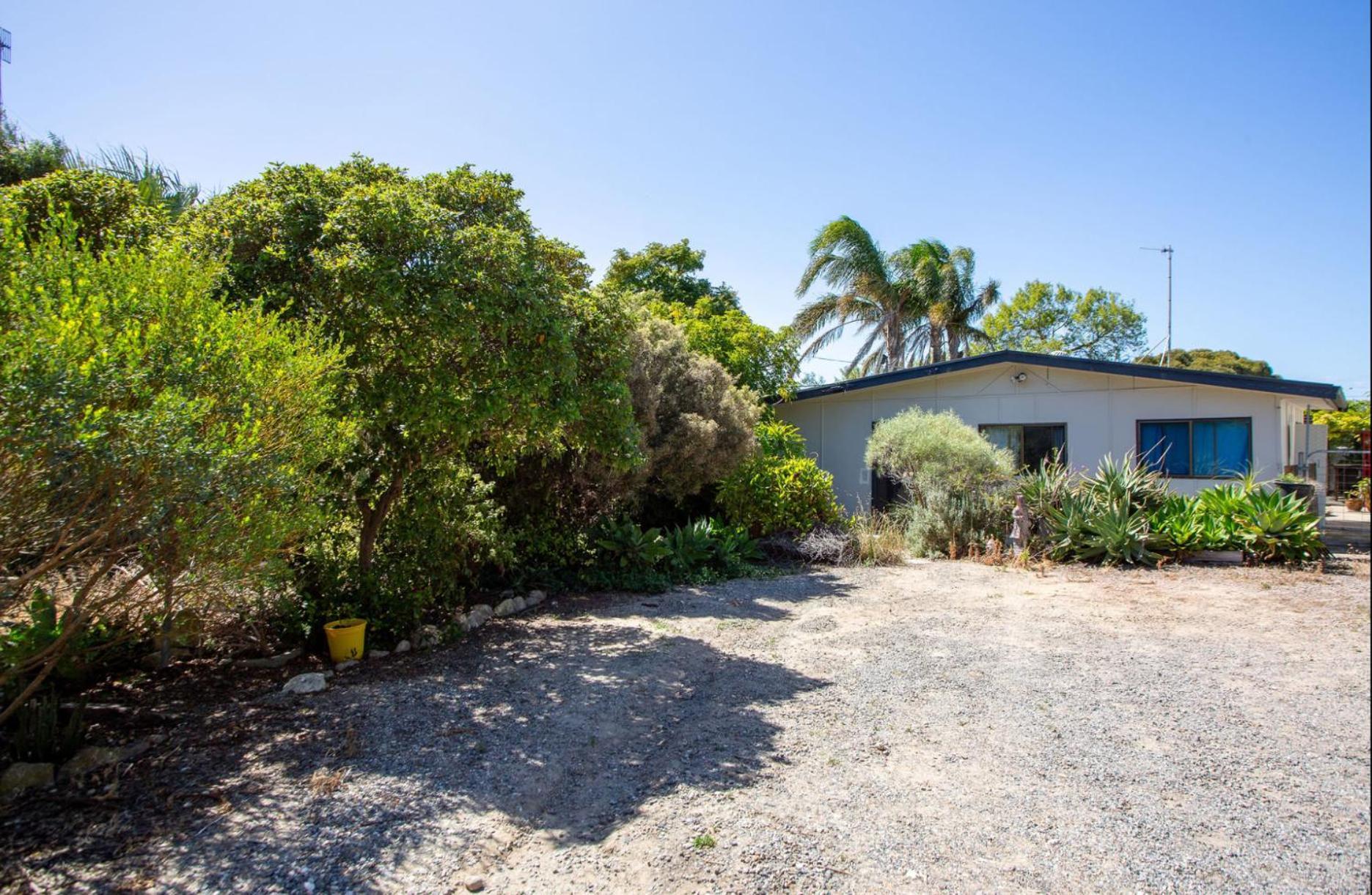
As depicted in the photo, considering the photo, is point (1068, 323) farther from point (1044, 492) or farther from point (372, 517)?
point (372, 517)

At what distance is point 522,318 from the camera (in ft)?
17.7

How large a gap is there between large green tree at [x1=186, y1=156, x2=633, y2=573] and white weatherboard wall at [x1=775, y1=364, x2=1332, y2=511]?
9469 millimetres

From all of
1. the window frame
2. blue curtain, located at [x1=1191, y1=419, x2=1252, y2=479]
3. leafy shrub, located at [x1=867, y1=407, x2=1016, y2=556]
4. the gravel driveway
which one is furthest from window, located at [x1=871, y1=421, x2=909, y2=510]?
the gravel driveway

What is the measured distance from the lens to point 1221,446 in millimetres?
11430

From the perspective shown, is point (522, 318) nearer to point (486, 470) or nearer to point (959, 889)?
point (486, 470)

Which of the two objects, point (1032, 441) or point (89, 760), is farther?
point (1032, 441)

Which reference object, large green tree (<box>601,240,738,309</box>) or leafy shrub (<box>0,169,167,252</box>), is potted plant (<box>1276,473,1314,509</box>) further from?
large green tree (<box>601,240,738,309</box>)

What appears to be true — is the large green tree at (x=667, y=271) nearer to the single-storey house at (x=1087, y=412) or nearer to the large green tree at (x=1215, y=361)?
the single-storey house at (x=1087, y=412)

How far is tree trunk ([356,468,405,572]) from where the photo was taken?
629cm

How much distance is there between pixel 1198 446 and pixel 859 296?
1338cm

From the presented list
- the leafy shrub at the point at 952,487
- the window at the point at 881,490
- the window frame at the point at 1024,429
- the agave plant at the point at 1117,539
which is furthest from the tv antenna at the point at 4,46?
the window at the point at 881,490

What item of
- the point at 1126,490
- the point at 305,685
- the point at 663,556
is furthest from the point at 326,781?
the point at 1126,490

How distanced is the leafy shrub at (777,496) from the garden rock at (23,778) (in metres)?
8.05

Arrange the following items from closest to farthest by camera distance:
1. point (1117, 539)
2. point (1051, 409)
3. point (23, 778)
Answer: point (23, 778) < point (1117, 539) < point (1051, 409)
